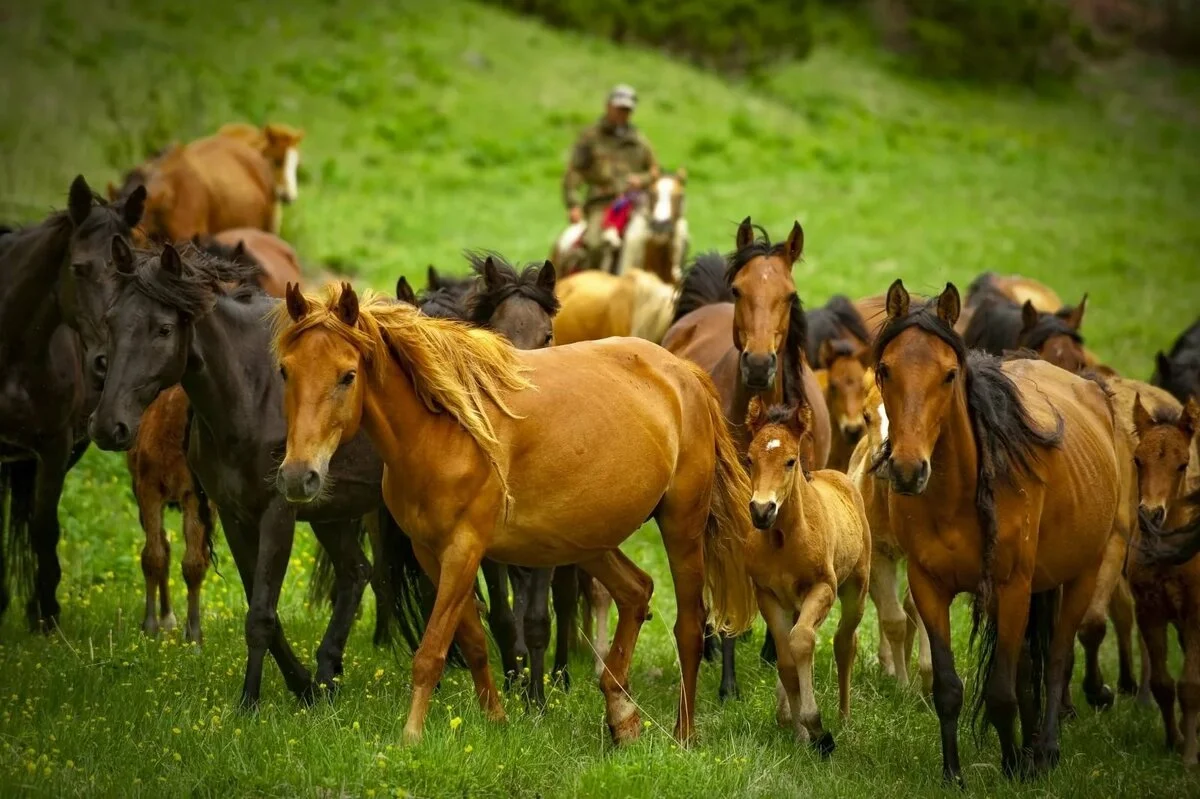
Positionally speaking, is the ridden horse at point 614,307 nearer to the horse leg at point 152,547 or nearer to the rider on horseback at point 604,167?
the rider on horseback at point 604,167

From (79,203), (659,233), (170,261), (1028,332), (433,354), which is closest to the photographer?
(433,354)

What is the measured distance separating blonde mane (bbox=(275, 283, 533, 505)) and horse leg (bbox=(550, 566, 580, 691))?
179cm

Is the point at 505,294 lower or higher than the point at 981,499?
higher

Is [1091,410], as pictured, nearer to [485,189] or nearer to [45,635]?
[45,635]

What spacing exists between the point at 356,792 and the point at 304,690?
1.66 m

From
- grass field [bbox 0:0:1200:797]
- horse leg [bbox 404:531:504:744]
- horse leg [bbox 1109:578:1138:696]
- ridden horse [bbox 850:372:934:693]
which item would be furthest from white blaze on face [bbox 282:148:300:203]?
horse leg [bbox 404:531:504:744]

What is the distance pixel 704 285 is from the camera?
1130 cm

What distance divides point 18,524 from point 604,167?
8383 mm

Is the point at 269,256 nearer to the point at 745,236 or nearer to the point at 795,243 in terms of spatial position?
the point at 745,236

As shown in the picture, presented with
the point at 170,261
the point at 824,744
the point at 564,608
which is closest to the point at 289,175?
the point at 564,608

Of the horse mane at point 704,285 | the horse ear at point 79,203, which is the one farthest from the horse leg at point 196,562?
the horse mane at point 704,285

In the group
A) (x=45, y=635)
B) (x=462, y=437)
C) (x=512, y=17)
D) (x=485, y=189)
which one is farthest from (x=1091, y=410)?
(x=512, y=17)

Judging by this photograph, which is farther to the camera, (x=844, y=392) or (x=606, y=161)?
(x=606, y=161)

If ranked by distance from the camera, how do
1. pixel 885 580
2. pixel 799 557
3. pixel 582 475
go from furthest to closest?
pixel 885 580
pixel 799 557
pixel 582 475
